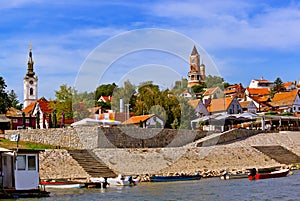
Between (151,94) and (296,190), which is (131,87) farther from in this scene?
(296,190)

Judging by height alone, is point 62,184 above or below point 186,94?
below

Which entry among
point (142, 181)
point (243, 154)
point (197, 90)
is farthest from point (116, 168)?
point (197, 90)

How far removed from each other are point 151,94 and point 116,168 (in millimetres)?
27475

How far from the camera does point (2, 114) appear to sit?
242ft

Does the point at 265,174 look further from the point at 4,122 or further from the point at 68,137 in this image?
the point at 4,122

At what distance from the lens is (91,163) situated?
51.5 meters

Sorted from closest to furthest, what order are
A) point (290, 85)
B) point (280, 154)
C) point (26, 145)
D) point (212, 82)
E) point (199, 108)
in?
point (26, 145)
point (280, 154)
point (199, 108)
point (212, 82)
point (290, 85)

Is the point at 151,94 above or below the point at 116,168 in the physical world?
above

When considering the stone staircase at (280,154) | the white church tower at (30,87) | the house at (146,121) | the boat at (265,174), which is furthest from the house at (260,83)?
the boat at (265,174)

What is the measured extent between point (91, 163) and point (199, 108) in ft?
125

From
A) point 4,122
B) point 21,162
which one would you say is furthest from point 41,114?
point 21,162

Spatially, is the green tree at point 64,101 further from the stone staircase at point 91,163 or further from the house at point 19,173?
the house at point 19,173

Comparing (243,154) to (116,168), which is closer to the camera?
(116,168)

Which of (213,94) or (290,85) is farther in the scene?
(290,85)
